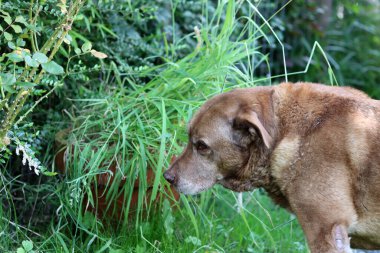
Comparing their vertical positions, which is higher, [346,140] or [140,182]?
[346,140]

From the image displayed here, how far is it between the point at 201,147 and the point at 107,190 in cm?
102

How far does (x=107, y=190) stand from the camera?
432cm

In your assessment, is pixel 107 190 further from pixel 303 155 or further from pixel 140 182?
pixel 303 155

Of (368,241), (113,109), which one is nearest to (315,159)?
(368,241)

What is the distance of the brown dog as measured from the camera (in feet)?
10.7

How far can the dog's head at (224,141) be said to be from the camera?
342 cm

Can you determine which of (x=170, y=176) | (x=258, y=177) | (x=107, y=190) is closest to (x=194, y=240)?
(x=107, y=190)

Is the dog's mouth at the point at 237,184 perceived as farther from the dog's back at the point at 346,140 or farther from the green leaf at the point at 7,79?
the green leaf at the point at 7,79

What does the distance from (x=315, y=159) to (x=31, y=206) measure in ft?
7.26

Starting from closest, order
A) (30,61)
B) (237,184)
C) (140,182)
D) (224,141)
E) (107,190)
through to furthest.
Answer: (30,61), (224,141), (237,184), (140,182), (107,190)

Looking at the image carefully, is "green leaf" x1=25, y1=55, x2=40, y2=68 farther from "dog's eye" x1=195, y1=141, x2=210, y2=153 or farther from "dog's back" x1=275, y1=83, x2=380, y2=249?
"dog's back" x1=275, y1=83, x2=380, y2=249

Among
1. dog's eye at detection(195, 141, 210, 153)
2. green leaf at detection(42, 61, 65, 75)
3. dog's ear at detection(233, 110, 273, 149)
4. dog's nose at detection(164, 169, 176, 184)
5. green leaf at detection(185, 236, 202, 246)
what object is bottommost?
green leaf at detection(185, 236, 202, 246)

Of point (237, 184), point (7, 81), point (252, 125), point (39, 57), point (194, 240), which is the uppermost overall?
point (39, 57)

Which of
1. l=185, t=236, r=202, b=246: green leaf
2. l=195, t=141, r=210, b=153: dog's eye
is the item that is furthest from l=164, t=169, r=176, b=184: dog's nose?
l=185, t=236, r=202, b=246: green leaf
